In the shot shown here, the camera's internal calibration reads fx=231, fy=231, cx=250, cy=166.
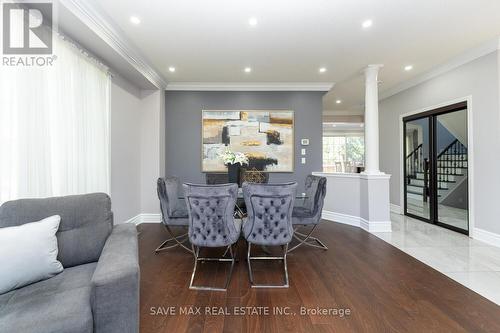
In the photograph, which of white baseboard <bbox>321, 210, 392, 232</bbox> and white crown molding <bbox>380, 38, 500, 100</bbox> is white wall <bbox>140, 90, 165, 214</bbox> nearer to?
white baseboard <bbox>321, 210, 392, 232</bbox>

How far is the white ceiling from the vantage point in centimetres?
248

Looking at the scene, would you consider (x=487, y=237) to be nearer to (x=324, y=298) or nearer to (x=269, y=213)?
(x=324, y=298)

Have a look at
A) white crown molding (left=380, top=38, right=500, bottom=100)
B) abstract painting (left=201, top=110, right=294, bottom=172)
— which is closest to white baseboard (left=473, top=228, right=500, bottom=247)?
white crown molding (left=380, top=38, right=500, bottom=100)

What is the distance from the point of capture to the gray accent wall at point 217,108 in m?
4.95

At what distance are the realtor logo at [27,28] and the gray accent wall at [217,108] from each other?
2637mm

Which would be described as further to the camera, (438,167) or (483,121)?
(438,167)

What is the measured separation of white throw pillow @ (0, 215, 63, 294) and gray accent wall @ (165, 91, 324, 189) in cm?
343

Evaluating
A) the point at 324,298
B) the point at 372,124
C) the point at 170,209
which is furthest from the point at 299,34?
the point at 324,298

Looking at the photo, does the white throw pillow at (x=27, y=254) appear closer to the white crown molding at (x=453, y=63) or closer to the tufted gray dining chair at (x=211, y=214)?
the tufted gray dining chair at (x=211, y=214)

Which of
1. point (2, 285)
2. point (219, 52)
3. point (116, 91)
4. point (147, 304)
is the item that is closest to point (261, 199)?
point (147, 304)

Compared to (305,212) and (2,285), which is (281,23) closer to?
(305,212)

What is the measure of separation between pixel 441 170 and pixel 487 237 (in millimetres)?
1402

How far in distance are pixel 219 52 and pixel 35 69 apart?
2.19 metres

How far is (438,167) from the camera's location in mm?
4453
